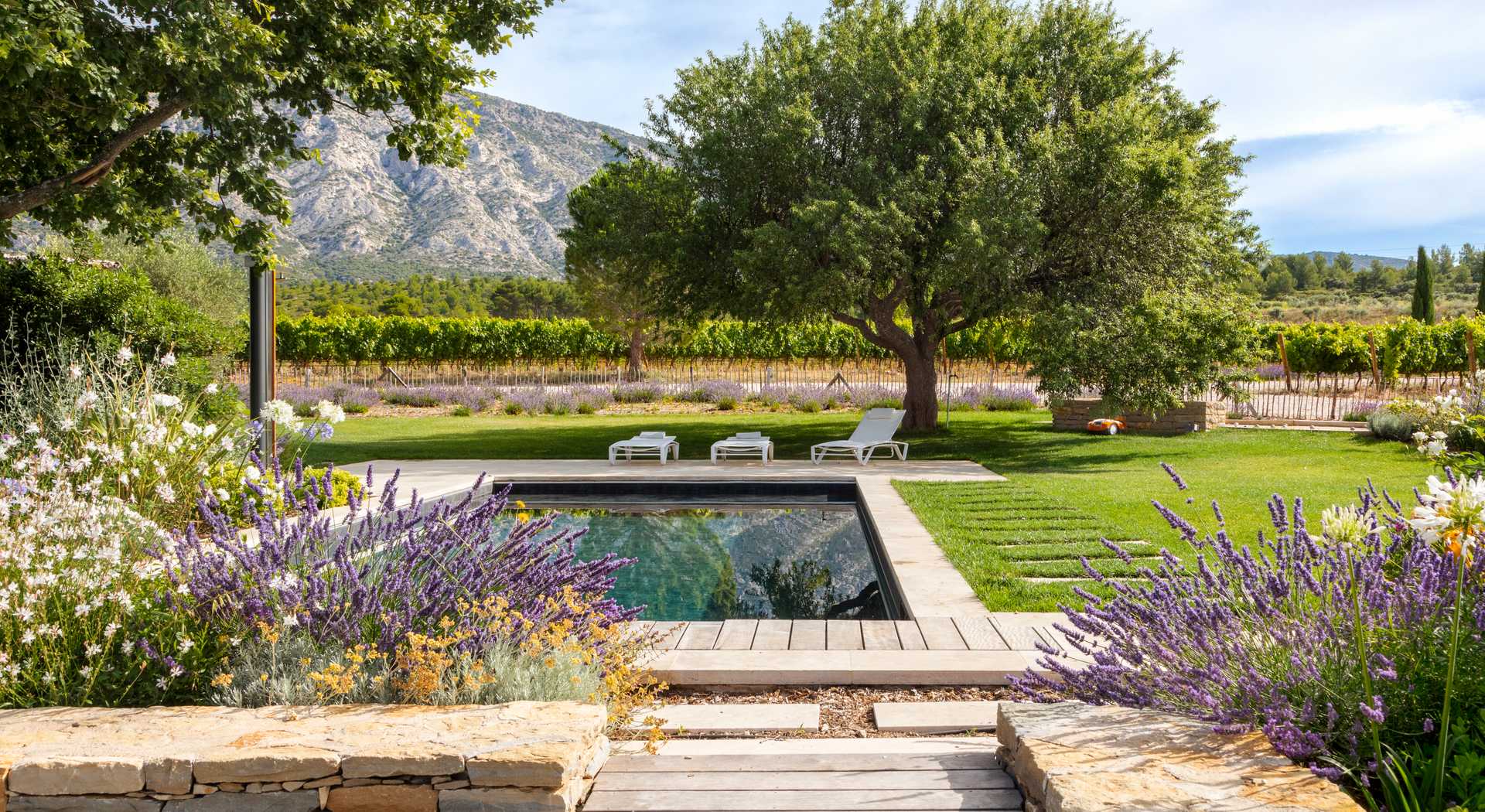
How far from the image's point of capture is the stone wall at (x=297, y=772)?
266cm

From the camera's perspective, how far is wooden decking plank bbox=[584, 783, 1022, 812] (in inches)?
107

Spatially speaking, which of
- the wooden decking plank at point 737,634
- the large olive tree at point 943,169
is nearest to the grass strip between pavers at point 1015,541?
the wooden decking plank at point 737,634

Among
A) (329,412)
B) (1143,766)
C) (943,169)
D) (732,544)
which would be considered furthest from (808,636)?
(943,169)

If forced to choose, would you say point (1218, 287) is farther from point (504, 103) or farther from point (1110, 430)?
point (504, 103)

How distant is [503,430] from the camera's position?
1812 centimetres

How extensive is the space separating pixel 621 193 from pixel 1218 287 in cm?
924

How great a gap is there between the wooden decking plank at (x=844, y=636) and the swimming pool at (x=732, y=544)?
1.07 metres

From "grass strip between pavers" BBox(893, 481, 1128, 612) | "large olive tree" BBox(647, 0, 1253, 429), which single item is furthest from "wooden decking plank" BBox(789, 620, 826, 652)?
"large olive tree" BBox(647, 0, 1253, 429)

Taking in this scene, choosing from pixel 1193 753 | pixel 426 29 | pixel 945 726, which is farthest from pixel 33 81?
pixel 1193 753

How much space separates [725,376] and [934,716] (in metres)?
23.7

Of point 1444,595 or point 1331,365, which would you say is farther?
point 1331,365

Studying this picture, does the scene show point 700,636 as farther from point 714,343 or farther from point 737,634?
point 714,343

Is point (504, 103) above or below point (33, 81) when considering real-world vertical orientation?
above

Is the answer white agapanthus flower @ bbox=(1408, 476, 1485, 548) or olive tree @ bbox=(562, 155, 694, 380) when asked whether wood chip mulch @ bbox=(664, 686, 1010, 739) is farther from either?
olive tree @ bbox=(562, 155, 694, 380)
